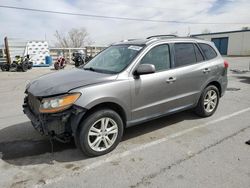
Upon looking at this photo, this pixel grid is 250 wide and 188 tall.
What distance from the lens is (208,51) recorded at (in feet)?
16.2

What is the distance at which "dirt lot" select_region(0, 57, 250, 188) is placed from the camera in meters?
2.76

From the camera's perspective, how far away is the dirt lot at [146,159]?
2.76 metres

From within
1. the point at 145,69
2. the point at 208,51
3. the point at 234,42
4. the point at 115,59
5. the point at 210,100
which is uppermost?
the point at 234,42

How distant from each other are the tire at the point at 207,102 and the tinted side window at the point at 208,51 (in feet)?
2.22

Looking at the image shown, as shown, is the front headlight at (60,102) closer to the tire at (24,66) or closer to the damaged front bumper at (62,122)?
the damaged front bumper at (62,122)

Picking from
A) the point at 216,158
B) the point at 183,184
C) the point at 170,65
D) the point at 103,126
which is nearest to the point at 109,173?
the point at 103,126

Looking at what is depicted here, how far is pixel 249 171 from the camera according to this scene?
9.55 feet

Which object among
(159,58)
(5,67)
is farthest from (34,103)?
(5,67)

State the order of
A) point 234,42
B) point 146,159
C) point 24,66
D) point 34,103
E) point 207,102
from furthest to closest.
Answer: point 234,42 → point 24,66 → point 207,102 → point 34,103 → point 146,159

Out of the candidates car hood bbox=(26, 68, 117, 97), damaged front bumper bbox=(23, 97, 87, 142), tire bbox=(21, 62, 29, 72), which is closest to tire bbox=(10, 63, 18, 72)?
tire bbox=(21, 62, 29, 72)

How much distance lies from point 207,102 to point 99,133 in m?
2.76

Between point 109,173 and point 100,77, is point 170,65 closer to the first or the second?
point 100,77

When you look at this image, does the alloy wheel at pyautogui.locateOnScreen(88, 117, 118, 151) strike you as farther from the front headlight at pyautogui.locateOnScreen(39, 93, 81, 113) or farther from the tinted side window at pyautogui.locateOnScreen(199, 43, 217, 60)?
the tinted side window at pyautogui.locateOnScreen(199, 43, 217, 60)

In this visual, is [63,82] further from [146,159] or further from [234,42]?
[234,42]
